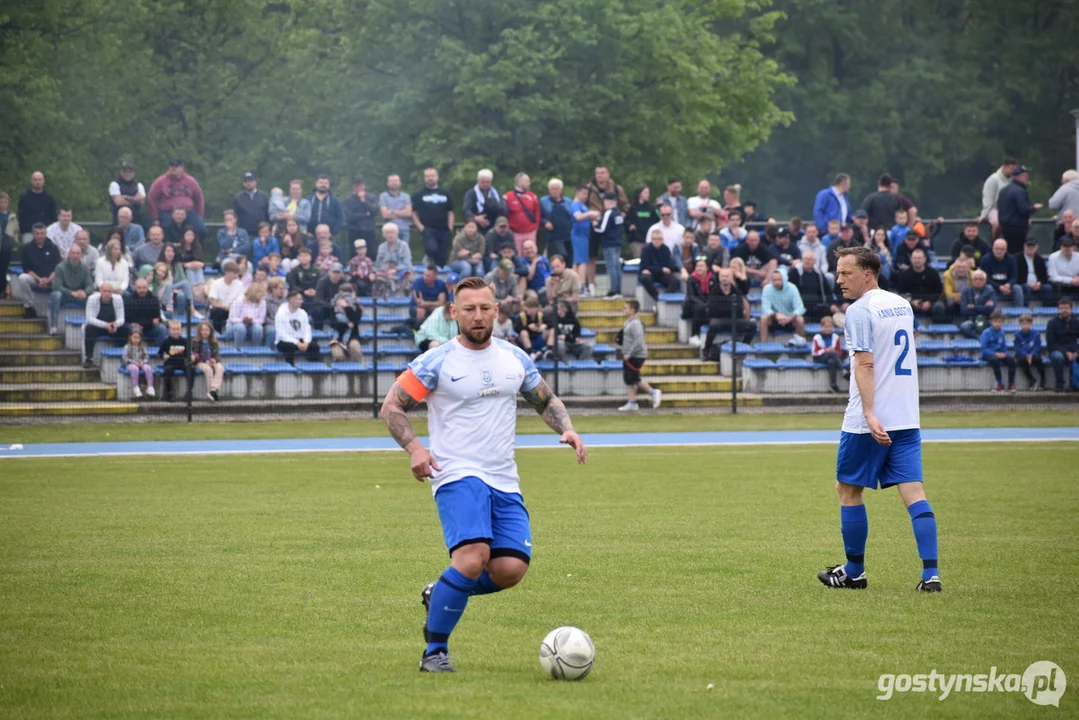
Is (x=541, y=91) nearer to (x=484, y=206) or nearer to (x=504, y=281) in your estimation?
(x=484, y=206)

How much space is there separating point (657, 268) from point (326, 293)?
21.3 ft

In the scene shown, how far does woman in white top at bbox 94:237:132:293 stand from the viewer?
25016mm

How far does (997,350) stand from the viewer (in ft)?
84.1

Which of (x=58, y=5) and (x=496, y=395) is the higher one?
(x=58, y=5)

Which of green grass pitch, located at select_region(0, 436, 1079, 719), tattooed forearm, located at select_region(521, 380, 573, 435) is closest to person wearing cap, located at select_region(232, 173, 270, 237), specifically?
green grass pitch, located at select_region(0, 436, 1079, 719)

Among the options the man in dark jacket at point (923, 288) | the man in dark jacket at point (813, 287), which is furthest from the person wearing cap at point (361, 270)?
the man in dark jacket at point (923, 288)

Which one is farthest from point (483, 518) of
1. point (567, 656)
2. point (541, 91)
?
point (541, 91)

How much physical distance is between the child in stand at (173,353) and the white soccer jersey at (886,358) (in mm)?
16230

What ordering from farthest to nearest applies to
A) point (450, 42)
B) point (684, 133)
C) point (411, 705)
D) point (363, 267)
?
point (684, 133) < point (450, 42) < point (363, 267) < point (411, 705)

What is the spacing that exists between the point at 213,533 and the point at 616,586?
4.17 metres

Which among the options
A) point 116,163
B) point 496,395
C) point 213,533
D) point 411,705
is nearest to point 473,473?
point 496,395

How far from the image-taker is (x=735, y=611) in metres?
8.54

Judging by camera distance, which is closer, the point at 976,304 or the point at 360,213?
the point at 976,304

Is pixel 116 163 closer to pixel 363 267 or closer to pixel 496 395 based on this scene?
pixel 363 267
